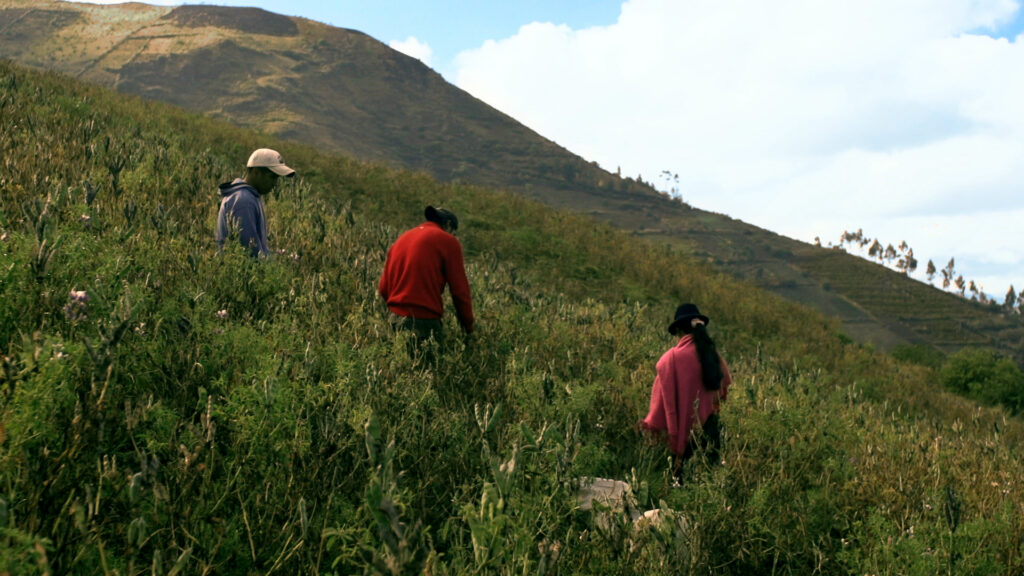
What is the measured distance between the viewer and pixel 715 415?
4367mm

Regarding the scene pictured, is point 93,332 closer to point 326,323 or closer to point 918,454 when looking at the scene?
point 326,323

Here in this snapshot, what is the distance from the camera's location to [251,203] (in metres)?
4.81

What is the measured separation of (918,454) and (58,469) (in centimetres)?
503

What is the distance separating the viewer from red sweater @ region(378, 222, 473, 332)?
4.63 metres

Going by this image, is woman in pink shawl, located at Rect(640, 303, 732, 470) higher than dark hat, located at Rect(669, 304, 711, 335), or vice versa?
dark hat, located at Rect(669, 304, 711, 335)

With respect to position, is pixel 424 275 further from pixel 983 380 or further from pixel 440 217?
pixel 983 380

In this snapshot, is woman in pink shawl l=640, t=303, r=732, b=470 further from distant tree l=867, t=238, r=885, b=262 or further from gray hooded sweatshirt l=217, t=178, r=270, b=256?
distant tree l=867, t=238, r=885, b=262

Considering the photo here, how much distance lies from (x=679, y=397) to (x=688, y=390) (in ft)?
0.27

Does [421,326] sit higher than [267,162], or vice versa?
[267,162]

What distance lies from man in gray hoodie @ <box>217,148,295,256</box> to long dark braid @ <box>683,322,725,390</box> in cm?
325

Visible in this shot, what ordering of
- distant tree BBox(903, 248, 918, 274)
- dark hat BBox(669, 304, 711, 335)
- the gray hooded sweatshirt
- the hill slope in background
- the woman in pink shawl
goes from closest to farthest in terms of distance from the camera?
the woman in pink shawl, dark hat BBox(669, 304, 711, 335), the gray hooded sweatshirt, the hill slope in background, distant tree BBox(903, 248, 918, 274)

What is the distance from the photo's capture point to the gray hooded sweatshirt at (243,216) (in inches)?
187

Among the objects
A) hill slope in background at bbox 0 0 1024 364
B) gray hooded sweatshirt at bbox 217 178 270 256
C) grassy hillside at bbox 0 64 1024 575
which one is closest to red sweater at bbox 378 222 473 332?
grassy hillside at bbox 0 64 1024 575

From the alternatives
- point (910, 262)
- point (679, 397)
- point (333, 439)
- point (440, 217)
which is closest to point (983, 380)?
point (679, 397)
